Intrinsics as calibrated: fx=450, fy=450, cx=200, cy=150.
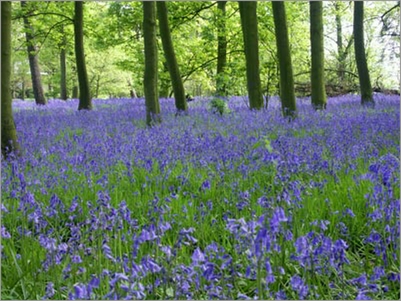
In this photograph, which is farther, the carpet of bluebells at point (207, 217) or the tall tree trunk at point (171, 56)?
the tall tree trunk at point (171, 56)

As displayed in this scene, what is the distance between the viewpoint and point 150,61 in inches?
379

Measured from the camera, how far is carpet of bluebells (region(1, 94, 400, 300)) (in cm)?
208

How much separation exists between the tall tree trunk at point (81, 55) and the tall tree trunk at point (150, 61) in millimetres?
5476

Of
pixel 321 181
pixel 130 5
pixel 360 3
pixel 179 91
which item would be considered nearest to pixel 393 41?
pixel 360 3

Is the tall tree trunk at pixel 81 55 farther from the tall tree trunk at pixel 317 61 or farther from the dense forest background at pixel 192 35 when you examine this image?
the tall tree trunk at pixel 317 61

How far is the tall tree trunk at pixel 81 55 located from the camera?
14266 millimetres

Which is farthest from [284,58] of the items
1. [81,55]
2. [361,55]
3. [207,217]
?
[81,55]

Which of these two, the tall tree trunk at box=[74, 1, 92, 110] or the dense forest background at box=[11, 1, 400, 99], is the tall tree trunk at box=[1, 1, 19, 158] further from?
the tall tree trunk at box=[74, 1, 92, 110]

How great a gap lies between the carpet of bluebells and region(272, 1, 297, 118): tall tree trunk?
5.80ft

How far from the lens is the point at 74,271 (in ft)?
7.82

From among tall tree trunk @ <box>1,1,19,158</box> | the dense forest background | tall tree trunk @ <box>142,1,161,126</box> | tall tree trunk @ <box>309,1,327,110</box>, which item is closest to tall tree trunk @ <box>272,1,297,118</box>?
tall tree trunk @ <box>142,1,161,126</box>

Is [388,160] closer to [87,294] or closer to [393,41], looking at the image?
[87,294]

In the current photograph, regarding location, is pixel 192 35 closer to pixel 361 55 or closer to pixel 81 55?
pixel 81 55

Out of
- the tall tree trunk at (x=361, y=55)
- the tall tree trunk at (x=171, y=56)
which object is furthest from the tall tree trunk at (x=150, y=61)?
the tall tree trunk at (x=361, y=55)
